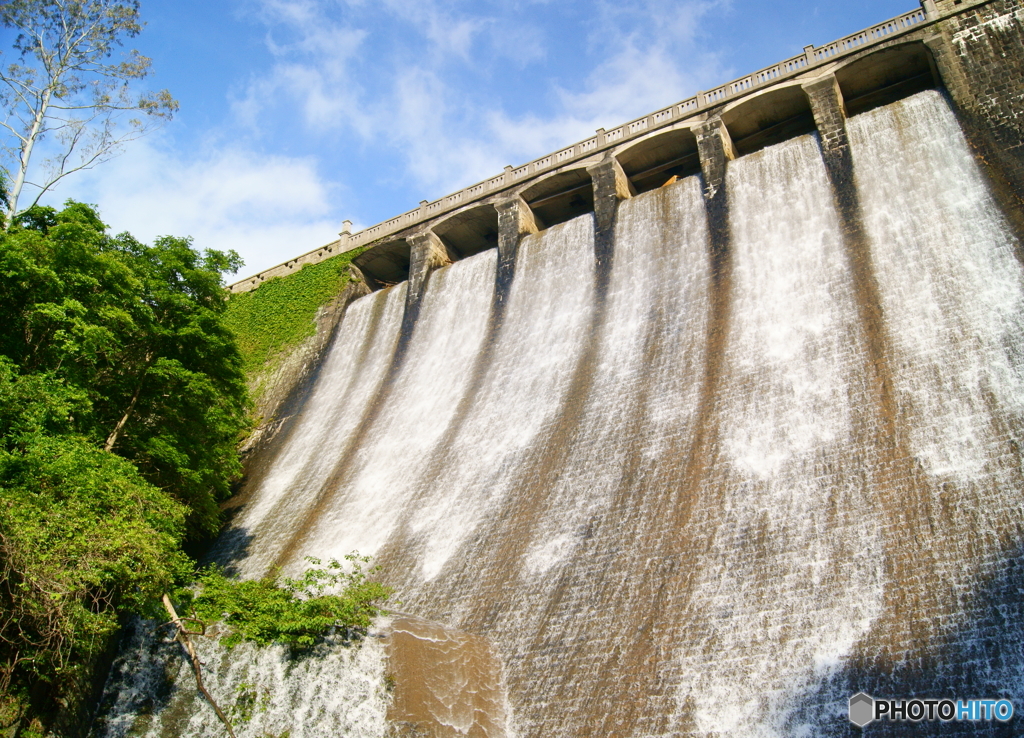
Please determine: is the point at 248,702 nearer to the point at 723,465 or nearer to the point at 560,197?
the point at 723,465

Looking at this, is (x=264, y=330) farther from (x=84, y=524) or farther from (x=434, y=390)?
(x=84, y=524)

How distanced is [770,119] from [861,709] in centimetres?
1926

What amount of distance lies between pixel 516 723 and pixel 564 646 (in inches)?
56.6

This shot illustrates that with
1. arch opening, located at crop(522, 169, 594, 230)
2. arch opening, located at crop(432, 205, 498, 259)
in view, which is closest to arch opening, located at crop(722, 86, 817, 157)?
arch opening, located at crop(522, 169, 594, 230)

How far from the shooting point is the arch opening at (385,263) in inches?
1161

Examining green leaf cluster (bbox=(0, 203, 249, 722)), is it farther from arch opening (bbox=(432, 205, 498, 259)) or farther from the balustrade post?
the balustrade post

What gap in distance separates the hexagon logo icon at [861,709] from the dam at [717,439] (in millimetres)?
134

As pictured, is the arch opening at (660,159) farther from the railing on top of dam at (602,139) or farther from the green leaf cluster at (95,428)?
the green leaf cluster at (95,428)

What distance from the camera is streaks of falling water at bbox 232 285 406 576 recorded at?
→ 19391mm

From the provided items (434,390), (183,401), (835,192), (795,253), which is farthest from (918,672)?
(183,401)

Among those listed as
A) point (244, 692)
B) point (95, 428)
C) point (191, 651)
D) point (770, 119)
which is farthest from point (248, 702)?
point (770, 119)

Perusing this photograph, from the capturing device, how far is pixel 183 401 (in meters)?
17.9

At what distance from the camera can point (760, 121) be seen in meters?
23.5

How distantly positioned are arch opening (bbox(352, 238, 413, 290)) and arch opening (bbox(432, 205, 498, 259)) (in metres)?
1.68
